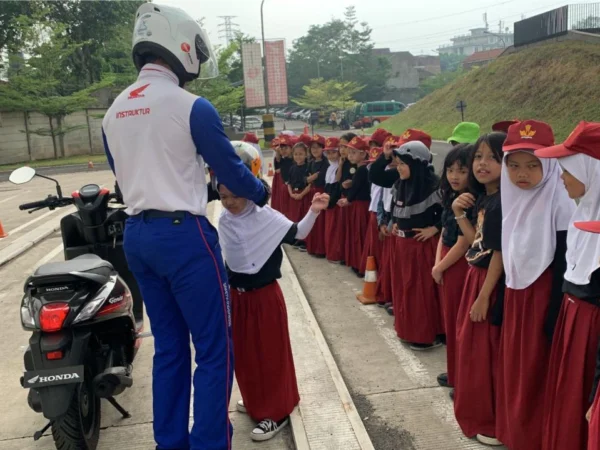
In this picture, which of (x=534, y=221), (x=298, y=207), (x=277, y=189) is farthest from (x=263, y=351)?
(x=277, y=189)

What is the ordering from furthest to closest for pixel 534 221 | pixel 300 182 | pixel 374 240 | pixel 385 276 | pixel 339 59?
1. pixel 339 59
2. pixel 300 182
3. pixel 374 240
4. pixel 385 276
5. pixel 534 221

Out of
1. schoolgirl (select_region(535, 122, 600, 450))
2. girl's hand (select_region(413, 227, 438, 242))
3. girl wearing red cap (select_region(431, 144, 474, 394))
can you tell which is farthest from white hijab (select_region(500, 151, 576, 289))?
girl's hand (select_region(413, 227, 438, 242))

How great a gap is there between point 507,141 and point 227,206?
1.53m

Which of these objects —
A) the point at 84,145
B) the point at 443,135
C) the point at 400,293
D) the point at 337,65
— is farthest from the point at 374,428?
the point at 337,65

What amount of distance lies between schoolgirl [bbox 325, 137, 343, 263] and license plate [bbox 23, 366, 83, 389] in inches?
185

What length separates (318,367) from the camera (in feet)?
13.6

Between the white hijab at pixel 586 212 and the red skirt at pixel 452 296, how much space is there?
4.04ft

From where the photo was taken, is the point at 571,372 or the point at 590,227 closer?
the point at 590,227

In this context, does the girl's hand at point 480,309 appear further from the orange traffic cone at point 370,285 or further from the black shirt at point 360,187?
the black shirt at point 360,187

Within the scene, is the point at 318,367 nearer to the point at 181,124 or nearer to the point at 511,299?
the point at 511,299

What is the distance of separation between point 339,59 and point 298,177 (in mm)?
67066

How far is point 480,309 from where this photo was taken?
10.3 feet

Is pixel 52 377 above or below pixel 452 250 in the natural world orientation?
below

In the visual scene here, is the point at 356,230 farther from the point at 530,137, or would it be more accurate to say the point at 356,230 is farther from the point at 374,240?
the point at 530,137
